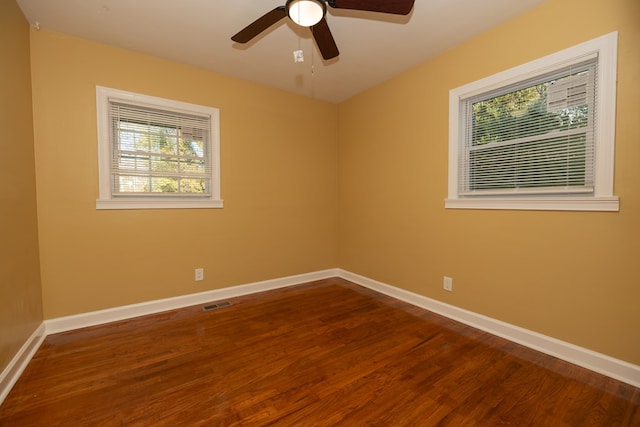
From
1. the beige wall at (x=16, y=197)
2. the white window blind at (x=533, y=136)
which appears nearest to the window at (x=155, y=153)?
the beige wall at (x=16, y=197)

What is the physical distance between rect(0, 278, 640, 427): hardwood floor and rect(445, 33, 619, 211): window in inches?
47.4

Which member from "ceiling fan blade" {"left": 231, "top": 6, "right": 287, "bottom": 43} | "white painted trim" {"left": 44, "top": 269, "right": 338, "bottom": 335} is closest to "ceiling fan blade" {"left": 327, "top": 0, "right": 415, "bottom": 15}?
"ceiling fan blade" {"left": 231, "top": 6, "right": 287, "bottom": 43}

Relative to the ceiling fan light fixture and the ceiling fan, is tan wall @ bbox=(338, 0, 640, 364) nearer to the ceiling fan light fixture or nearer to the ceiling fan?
the ceiling fan

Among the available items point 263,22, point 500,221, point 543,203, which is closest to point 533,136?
point 543,203

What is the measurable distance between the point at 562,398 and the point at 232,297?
3.02 m

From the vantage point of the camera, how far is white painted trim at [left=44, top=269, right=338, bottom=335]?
246 cm

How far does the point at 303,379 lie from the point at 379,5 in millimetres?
2415

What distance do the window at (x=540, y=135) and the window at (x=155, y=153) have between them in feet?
8.74

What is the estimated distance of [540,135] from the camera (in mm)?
2158

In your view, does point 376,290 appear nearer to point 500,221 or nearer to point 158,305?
point 500,221

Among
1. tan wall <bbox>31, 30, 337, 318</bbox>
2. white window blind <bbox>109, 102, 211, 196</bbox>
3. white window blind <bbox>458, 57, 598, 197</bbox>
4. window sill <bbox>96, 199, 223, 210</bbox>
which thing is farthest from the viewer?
white window blind <bbox>109, 102, 211, 196</bbox>

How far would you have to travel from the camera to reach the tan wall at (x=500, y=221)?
69.1 inches

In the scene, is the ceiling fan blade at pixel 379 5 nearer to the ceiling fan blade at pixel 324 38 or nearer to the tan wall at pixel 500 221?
the ceiling fan blade at pixel 324 38

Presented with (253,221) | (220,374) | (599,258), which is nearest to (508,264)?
(599,258)
